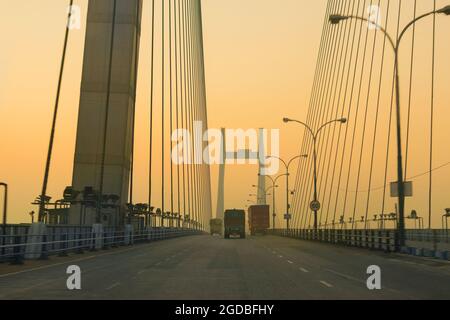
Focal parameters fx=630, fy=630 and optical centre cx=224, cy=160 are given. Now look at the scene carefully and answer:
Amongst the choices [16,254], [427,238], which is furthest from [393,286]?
[427,238]

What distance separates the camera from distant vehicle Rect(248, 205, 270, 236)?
312ft

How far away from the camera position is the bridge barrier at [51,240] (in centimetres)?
2084

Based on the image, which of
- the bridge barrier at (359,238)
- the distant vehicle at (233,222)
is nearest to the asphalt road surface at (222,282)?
the bridge barrier at (359,238)

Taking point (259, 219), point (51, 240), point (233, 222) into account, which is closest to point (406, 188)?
point (51, 240)

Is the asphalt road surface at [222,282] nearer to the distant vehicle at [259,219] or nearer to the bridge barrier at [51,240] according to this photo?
the bridge barrier at [51,240]

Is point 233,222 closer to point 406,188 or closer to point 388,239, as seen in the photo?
point 388,239

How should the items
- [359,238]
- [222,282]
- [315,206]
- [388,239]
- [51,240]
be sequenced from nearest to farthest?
[222,282] < [51,240] < [388,239] < [359,238] < [315,206]

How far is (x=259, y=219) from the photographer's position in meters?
95.6

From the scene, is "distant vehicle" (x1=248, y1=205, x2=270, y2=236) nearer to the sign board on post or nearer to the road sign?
the road sign

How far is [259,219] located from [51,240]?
7197 cm
